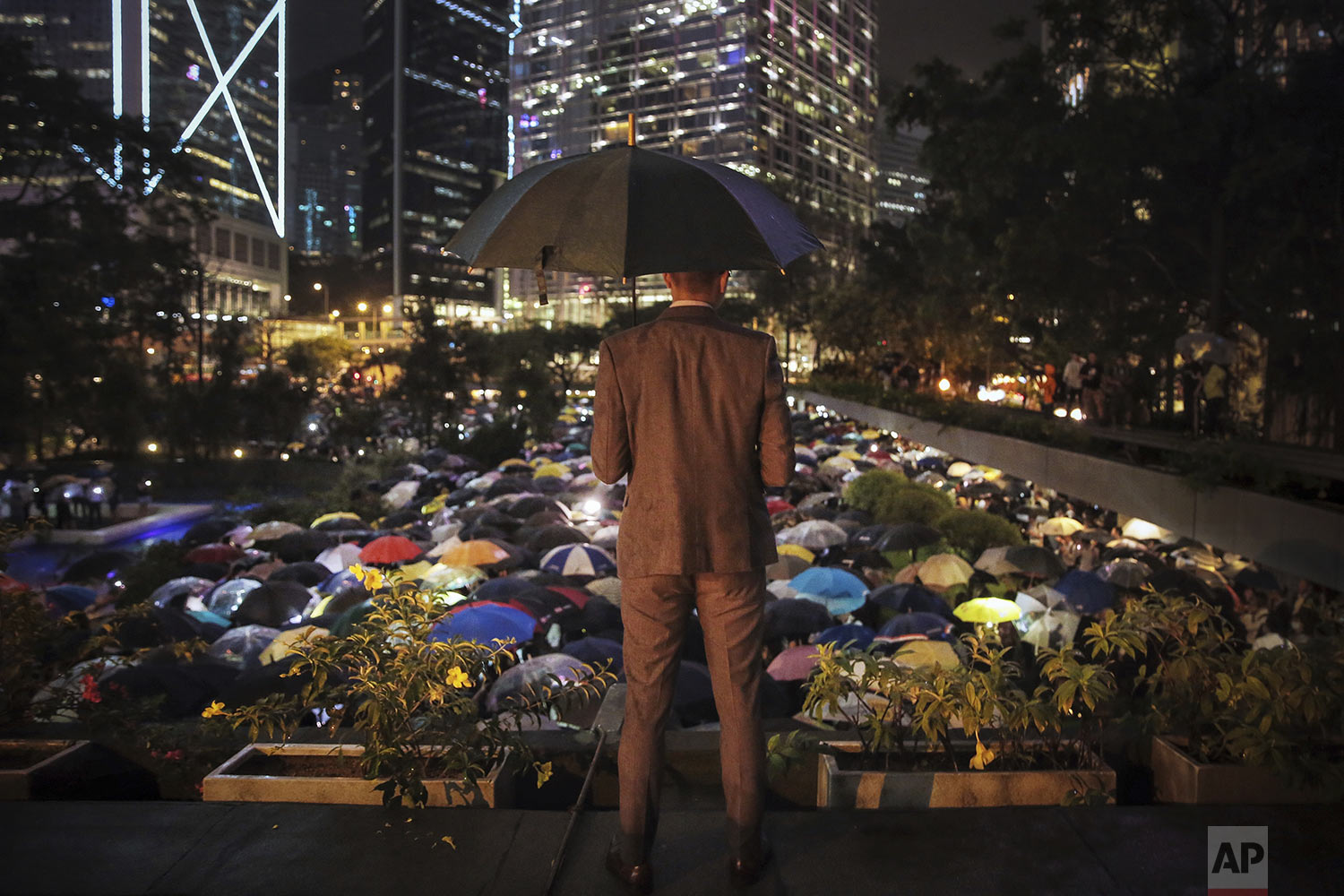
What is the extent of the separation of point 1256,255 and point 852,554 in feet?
33.3

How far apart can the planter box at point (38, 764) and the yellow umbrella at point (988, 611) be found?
9.76 metres

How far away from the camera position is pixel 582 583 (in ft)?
46.0

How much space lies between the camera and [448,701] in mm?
3703

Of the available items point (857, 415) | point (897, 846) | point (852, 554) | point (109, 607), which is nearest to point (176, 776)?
point (897, 846)

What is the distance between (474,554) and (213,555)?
534cm

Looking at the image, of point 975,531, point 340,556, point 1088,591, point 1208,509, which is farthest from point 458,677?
point 975,531

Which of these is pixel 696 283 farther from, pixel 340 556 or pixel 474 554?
pixel 340 556

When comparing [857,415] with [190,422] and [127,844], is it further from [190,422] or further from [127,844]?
[127,844]

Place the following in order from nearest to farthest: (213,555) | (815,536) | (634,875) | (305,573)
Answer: (634,875)
(305,573)
(815,536)
(213,555)

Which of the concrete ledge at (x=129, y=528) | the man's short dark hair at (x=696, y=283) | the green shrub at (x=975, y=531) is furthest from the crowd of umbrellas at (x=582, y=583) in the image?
the concrete ledge at (x=129, y=528)

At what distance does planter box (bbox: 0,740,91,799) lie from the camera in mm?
3748

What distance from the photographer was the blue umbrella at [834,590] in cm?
1257

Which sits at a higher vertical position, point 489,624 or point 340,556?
point 489,624

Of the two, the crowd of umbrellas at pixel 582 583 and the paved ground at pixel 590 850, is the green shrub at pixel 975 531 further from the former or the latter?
the paved ground at pixel 590 850
